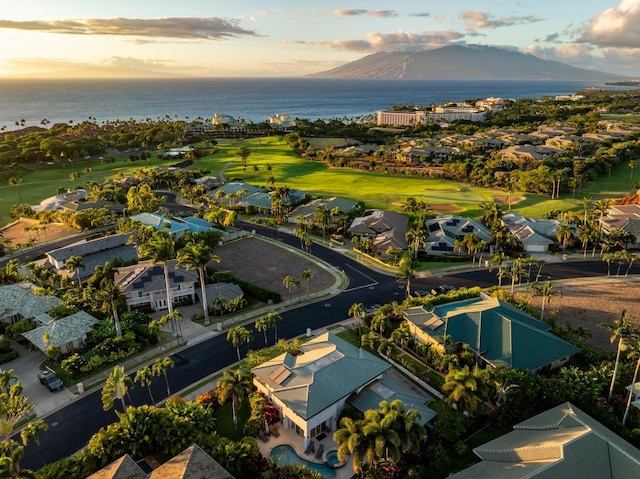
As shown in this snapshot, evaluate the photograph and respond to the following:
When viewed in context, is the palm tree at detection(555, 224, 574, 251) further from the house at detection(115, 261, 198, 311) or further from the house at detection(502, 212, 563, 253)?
the house at detection(115, 261, 198, 311)

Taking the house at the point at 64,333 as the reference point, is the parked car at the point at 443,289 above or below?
below

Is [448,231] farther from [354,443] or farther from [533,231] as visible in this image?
[354,443]

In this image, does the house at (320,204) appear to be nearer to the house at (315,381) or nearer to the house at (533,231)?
the house at (533,231)

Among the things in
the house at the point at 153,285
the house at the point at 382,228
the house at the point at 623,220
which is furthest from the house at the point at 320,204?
the house at the point at 623,220

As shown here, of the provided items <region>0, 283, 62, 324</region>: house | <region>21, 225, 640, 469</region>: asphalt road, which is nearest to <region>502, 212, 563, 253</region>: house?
<region>21, 225, 640, 469</region>: asphalt road

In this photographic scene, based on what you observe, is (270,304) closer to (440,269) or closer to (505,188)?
(440,269)

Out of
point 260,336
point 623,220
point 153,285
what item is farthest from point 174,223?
point 623,220
